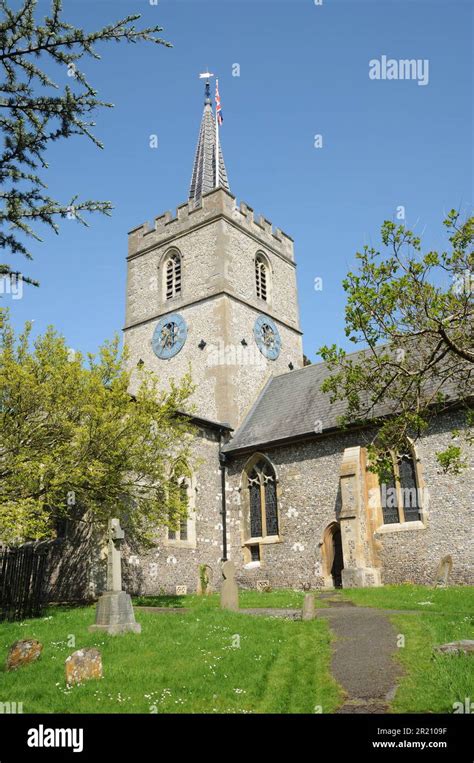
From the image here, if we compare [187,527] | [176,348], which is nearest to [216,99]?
[176,348]

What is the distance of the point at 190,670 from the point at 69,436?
6.50m

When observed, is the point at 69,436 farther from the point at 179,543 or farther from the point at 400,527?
the point at 400,527

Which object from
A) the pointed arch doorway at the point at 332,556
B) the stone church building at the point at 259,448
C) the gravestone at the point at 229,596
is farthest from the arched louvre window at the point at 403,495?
the gravestone at the point at 229,596

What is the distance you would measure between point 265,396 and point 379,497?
7878 mm

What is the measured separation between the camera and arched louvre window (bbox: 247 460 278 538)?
20094 mm

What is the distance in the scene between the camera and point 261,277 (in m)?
27.9

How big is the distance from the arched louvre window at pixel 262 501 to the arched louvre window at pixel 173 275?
10017 mm

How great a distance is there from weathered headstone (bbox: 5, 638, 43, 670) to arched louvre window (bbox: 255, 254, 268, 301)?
20.8m

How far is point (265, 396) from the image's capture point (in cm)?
2428

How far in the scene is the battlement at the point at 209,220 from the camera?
26328 mm

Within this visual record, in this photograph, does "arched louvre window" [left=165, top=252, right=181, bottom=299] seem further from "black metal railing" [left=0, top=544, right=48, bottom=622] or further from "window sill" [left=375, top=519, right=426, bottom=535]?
"black metal railing" [left=0, top=544, right=48, bottom=622]

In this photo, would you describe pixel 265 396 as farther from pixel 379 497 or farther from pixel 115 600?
pixel 115 600

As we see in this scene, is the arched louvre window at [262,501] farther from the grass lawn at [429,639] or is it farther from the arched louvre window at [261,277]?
the arched louvre window at [261,277]

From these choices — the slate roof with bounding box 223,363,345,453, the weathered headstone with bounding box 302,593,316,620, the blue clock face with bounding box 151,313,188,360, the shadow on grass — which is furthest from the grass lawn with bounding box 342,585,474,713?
the blue clock face with bounding box 151,313,188,360
